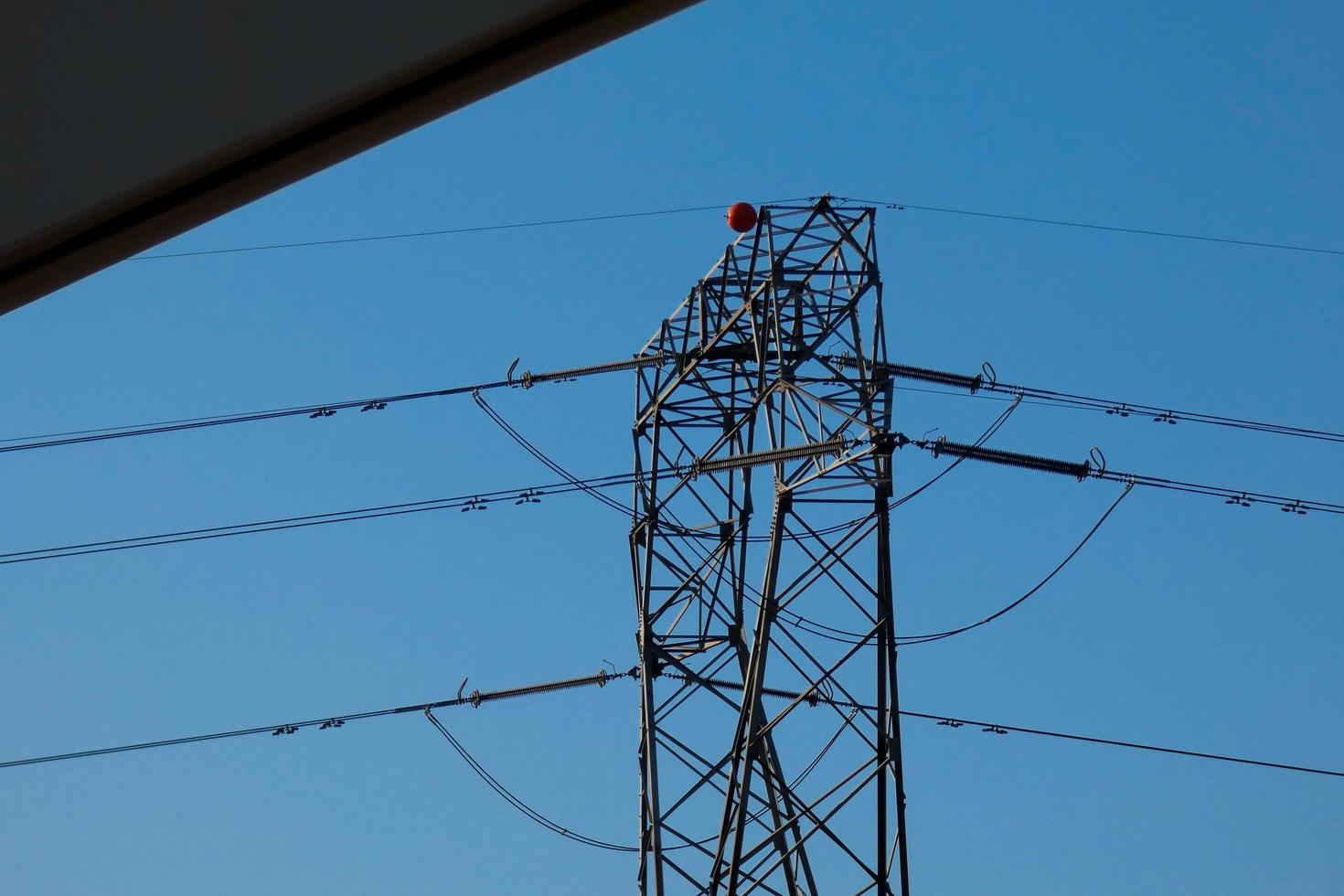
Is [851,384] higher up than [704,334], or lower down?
lower down

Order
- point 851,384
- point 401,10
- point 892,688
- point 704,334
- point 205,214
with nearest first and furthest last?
1. point 401,10
2. point 205,214
3. point 892,688
4. point 851,384
5. point 704,334

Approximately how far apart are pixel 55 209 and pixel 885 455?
544 inches

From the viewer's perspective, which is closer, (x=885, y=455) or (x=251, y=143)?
(x=251, y=143)

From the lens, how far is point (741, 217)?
1783 cm

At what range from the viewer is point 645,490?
1912 centimetres

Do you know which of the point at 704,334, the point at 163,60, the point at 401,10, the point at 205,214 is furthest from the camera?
the point at 704,334

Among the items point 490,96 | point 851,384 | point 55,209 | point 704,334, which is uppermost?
point 704,334

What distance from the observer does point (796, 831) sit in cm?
1684

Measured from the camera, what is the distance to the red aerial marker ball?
700 inches

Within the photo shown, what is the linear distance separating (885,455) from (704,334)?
3600mm

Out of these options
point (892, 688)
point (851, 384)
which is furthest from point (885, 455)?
point (892, 688)

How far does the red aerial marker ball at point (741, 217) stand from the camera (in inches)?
700

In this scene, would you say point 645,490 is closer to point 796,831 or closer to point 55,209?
point 796,831

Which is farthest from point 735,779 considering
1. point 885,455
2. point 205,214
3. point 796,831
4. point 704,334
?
point 205,214
